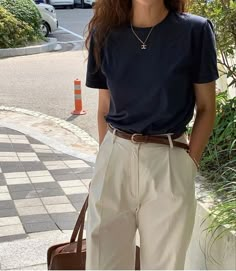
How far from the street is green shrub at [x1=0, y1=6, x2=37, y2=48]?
2.72ft

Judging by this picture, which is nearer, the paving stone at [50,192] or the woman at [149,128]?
the woman at [149,128]

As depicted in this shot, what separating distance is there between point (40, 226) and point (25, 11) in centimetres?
1132

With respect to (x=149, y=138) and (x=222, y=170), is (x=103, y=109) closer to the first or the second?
(x=149, y=138)

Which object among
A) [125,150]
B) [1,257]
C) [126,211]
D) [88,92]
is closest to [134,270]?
[126,211]

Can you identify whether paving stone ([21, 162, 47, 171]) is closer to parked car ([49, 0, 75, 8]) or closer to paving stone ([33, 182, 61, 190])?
paving stone ([33, 182, 61, 190])

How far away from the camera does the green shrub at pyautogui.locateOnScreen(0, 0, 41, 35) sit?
1408 centimetres

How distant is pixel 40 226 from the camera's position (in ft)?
12.6

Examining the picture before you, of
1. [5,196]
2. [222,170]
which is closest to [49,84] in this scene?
[5,196]

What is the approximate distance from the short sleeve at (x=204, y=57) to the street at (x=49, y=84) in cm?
489

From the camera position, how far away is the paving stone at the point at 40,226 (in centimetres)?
378

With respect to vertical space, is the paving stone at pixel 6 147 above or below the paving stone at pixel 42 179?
below

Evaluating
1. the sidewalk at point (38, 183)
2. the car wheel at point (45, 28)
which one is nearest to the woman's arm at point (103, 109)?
the sidewalk at point (38, 183)

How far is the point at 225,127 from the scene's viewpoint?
138 inches

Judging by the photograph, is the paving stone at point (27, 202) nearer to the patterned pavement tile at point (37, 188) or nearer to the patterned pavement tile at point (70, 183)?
the patterned pavement tile at point (37, 188)
